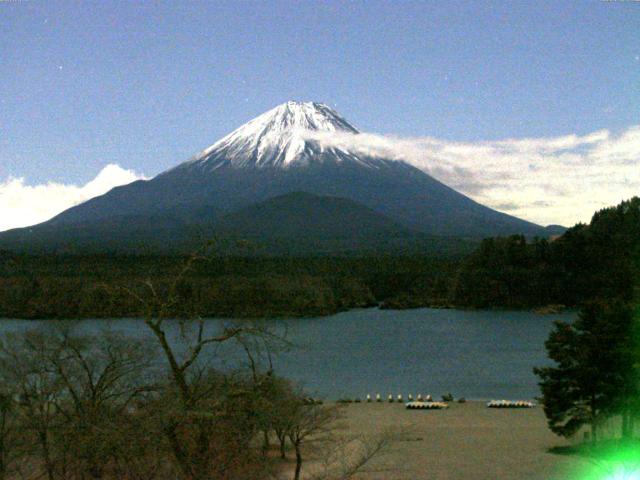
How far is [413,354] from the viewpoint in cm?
3228

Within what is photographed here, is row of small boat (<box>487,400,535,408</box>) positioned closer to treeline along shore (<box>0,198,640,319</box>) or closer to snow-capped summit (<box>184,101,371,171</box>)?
treeline along shore (<box>0,198,640,319</box>)

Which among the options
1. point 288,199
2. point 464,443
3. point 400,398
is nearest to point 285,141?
point 288,199

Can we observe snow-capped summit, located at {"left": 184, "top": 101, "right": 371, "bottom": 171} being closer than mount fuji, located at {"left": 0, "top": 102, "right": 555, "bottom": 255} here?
No

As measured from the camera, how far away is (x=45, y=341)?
10.7 metres

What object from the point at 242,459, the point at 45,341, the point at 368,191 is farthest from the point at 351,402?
the point at 368,191

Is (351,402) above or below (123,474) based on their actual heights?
below

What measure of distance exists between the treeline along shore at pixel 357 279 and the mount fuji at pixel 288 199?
29789 millimetres

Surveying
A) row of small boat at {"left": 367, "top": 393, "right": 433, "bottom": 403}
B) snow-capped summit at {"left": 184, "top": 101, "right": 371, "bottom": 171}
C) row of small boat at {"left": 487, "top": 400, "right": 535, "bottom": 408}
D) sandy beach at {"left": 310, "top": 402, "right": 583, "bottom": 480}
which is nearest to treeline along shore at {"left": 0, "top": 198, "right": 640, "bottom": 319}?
row of small boat at {"left": 367, "top": 393, "right": 433, "bottom": 403}

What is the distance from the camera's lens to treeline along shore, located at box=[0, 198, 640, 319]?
50531mm

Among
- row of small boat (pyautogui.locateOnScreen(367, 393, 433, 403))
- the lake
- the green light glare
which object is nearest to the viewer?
the green light glare

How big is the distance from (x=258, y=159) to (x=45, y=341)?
122812 mm

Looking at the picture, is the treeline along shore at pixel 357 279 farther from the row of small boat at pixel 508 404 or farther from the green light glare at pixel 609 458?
the green light glare at pixel 609 458

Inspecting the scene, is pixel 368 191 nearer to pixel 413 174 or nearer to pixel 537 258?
pixel 413 174

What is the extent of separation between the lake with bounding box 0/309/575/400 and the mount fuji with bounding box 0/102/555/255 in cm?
4746
